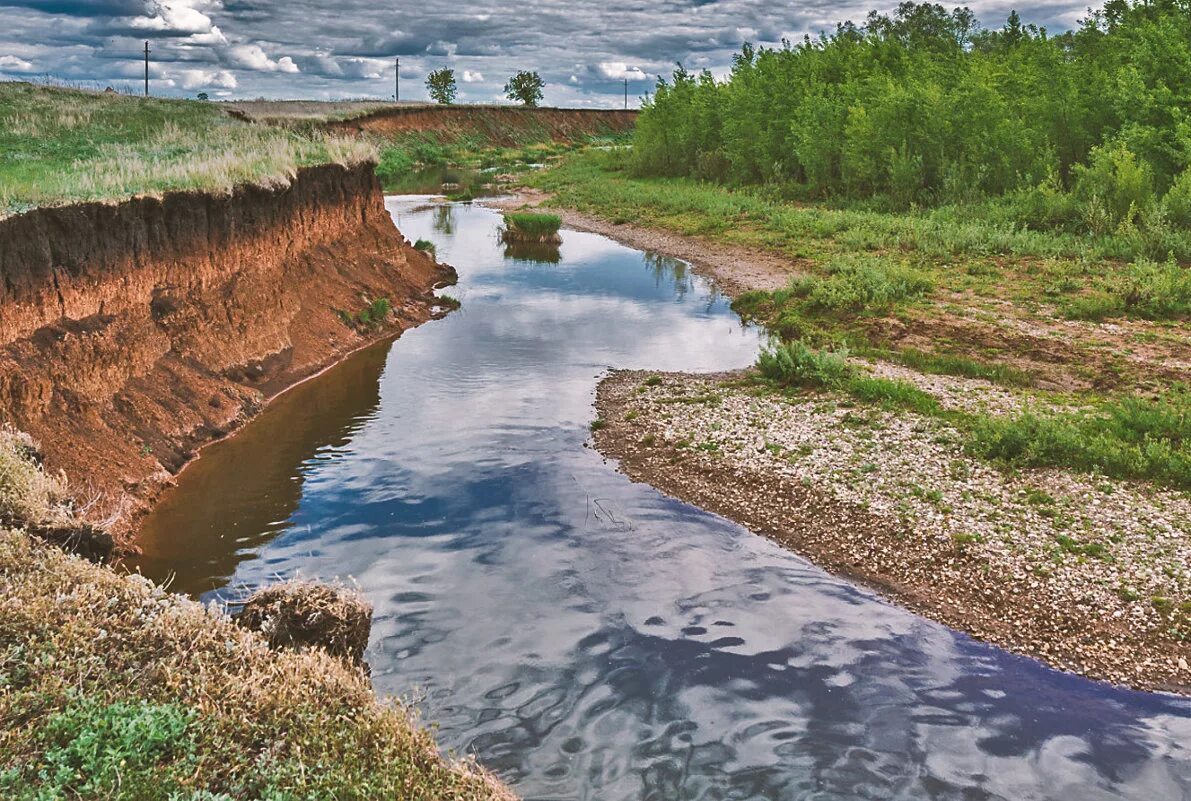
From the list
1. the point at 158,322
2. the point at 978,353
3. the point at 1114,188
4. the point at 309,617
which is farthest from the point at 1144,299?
the point at 158,322

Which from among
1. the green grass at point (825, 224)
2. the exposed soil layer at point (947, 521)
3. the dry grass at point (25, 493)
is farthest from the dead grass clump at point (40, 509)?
the green grass at point (825, 224)

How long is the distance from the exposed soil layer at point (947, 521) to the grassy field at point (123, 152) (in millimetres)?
10435

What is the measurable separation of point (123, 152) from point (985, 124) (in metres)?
33.5

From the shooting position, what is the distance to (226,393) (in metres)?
18.6

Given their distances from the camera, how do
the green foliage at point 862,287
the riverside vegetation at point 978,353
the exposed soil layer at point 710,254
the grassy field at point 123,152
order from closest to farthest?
the riverside vegetation at point 978,353 < the grassy field at point 123,152 < the green foliage at point 862,287 < the exposed soil layer at point 710,254

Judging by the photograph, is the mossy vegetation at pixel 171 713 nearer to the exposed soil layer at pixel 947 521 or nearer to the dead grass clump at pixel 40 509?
the dead grass clump at pixel 40 509

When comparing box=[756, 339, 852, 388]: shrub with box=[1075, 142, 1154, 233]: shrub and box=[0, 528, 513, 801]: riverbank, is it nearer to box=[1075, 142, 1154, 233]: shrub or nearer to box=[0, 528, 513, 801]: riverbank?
box=[0, 528, 513, 801]: riverbank

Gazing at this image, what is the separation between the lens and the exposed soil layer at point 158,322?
45.5ft

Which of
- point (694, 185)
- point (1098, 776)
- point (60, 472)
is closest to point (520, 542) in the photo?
point (60, 472)

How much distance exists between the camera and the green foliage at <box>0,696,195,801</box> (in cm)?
607

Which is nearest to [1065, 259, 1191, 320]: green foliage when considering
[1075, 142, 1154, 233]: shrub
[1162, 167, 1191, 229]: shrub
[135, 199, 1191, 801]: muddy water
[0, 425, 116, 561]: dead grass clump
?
[1162, 167, 1191, 229]: shrub

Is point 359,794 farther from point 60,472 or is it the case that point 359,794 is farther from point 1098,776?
point 60,472

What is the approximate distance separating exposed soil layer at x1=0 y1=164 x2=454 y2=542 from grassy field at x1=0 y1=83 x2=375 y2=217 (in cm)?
48

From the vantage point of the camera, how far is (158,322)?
1767 centimetres
